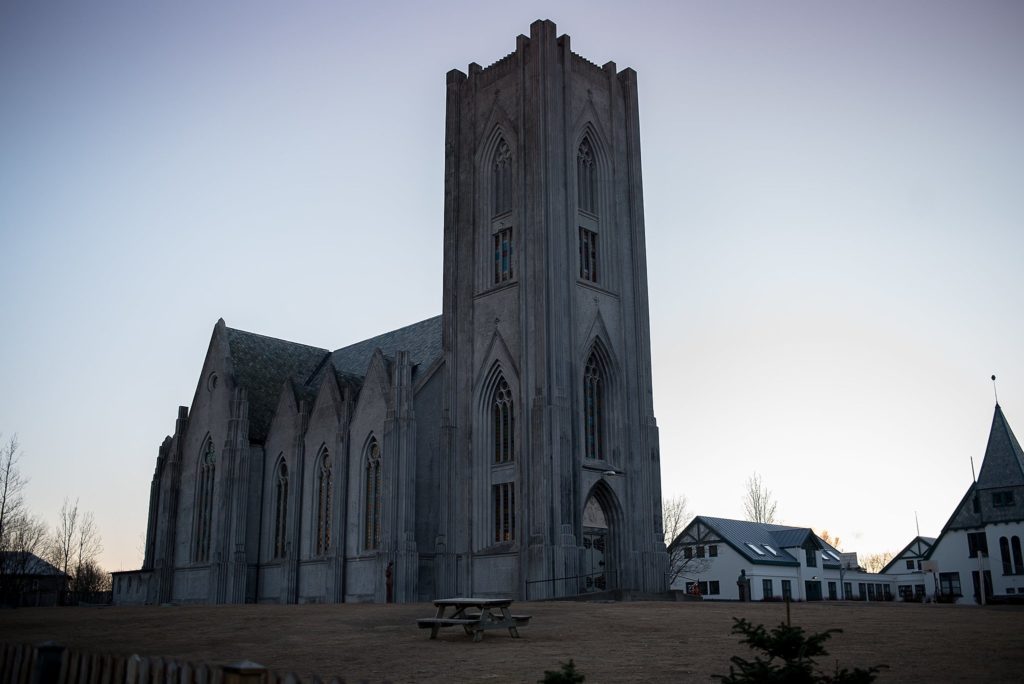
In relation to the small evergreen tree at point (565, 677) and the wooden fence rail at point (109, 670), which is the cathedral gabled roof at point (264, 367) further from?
the small evergreen tree at point (565, 677)

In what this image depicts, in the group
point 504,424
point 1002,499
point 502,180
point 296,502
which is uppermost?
point 502,180

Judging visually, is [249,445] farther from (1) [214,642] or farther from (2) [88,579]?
(2) [88,579]

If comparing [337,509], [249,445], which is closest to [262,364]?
[249,445]

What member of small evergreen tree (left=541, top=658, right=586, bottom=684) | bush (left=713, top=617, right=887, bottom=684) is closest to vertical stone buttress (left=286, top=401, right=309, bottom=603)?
bush (left=713, top=617, right=887, bottom=684)

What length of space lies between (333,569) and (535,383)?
1396 centimetres

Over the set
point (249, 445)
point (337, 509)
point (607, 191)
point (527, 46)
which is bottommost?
point (337, 509)

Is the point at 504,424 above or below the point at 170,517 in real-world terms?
above

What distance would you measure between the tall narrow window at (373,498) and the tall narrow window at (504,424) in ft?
19.9

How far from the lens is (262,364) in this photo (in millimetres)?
55562

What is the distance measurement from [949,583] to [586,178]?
4985 cm

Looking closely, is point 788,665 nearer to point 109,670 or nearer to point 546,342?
point 109,670

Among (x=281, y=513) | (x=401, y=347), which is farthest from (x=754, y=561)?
(x=281, y=513)

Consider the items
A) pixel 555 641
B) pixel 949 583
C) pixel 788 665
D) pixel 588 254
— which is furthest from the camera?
pixel 949 583

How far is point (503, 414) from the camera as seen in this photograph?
40.7m
